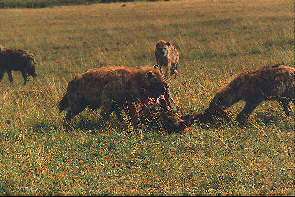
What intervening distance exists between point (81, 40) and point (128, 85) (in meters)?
14.1

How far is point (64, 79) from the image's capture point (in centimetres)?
1420

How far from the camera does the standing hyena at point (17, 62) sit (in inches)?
632

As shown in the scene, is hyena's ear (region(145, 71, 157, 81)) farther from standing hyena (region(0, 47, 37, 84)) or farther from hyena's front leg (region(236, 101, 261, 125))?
standing hyena (region(0, 47, 37, 84))

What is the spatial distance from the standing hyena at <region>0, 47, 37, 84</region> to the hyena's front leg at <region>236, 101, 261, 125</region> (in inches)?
356

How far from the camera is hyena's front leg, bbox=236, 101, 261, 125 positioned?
848 cm

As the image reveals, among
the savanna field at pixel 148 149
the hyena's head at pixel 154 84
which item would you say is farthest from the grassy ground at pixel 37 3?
the hyena's head at pixel 154 84

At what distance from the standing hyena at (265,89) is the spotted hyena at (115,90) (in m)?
1.18

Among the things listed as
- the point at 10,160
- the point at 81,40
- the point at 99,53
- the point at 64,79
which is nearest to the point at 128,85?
the point at 10,160

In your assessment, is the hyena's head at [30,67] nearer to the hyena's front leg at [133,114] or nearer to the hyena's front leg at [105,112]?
the hyena's front leg at [105,112]

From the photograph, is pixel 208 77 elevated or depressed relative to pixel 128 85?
depressed

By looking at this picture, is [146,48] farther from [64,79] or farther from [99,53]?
[64,79]

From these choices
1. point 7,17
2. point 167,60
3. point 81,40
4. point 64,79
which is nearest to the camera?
point 64,79

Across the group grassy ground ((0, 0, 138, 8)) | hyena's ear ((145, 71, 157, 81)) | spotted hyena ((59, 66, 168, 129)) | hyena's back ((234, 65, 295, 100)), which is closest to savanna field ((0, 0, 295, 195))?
spotted hyena ((59, 66, 168, 129))

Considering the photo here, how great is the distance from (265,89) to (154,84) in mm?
1991
